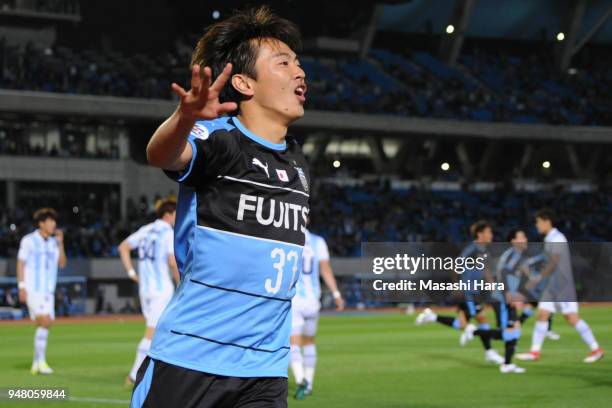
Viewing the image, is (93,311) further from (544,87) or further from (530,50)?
(530,50)

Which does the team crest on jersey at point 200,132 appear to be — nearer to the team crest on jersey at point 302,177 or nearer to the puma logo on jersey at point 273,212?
the puma logo on jersey at point 273,212

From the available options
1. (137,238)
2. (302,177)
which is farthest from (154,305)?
(302,177)

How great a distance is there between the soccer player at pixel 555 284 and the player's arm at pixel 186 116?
1002cm

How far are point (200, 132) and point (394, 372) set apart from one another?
13.0 m

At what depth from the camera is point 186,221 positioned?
444 cm

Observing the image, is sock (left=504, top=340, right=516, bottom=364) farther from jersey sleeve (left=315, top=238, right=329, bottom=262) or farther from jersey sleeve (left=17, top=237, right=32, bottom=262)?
jersey sleeve (left=17, top=237, right=32, bottom=262)

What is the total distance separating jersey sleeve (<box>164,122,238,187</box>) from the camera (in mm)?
4227

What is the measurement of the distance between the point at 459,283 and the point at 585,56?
214 ft

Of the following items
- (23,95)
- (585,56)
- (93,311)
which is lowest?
(93,311)

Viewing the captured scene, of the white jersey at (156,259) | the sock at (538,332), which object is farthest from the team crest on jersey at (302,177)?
the sock at (538,332)

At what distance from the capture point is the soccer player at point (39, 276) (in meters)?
16.9

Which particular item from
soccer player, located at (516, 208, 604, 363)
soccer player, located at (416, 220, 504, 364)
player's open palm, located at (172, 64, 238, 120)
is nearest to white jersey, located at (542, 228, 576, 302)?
soccer player, located at (516, 208, 604, 363)

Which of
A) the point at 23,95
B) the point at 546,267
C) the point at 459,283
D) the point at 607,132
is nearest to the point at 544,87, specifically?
the point at 607,132

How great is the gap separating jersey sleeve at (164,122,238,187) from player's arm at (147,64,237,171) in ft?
0.16
